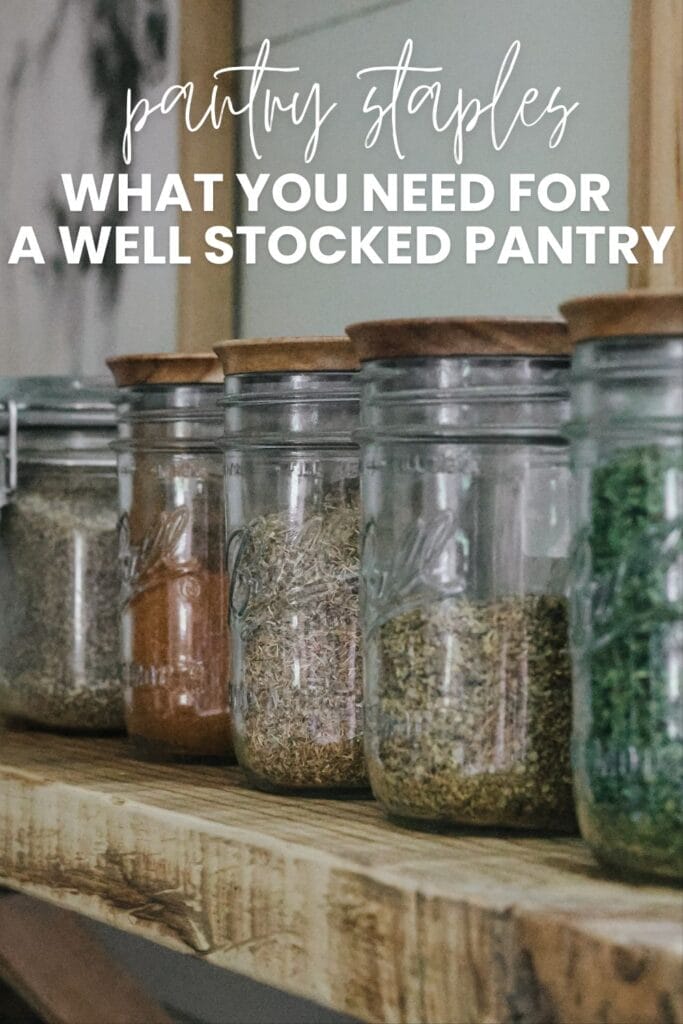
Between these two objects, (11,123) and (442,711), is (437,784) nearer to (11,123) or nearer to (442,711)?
(442,711)

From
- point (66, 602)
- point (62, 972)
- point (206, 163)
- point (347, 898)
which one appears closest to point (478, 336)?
point (347, 898)

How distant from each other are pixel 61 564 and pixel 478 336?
1.30 ft

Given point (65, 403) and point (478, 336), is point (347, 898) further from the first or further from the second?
point (65, 403)

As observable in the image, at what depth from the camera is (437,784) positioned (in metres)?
0.58

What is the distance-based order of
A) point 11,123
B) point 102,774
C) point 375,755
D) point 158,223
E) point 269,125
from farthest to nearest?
1. point 11,123
2. point 158,223
3. point 269,125
4. point 102,774
5. point 375,755

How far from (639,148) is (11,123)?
78cm

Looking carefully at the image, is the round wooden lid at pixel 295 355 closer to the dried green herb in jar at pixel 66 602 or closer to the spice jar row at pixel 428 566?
the spice jar row at pixel 428 566

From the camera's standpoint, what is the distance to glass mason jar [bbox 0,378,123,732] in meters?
0.88

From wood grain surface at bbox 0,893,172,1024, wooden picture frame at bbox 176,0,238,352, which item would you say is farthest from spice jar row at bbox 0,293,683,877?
wooden picture frame at bbox 176,0,238,352

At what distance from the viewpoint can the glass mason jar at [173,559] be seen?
0.77 metres

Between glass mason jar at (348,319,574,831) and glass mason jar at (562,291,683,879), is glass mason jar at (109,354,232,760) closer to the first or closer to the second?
glass mason jar at (348,319,574,831)

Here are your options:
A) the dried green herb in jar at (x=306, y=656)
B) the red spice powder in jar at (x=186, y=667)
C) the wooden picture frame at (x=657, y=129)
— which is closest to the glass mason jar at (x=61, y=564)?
the red spice powder in jar at (x=186, y=667)

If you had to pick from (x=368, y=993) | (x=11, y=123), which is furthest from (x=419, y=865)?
(x=11, y=123)

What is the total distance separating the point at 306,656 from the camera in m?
0.67
